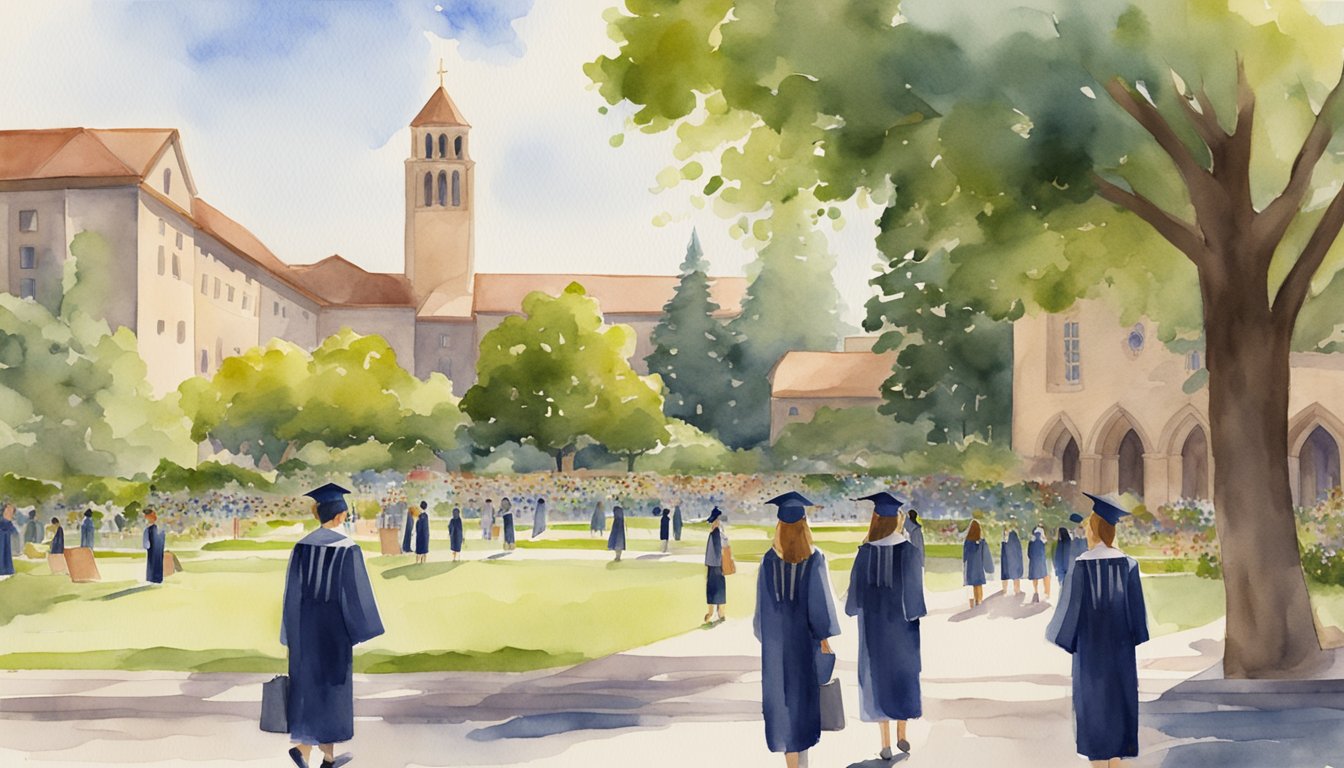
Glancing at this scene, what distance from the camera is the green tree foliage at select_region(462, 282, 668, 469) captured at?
63656 mm

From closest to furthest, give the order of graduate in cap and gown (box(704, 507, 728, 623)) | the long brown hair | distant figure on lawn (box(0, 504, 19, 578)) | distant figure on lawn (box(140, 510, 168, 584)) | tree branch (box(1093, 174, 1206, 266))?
the long brown hair → tree branch (box(1093, 174, 1206, 266)) → graduate in cap and gown (box(704, 507, 728, 623)) → distant figure on lawn (box(140, 510, 168, 584)) → distant figure on lawn (box(0, 504, 19, 578))

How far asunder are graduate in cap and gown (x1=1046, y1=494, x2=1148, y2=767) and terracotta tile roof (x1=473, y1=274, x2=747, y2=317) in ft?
309

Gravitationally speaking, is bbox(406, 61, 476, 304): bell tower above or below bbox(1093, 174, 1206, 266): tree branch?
above

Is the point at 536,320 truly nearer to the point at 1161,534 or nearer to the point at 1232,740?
the point at 1161,534

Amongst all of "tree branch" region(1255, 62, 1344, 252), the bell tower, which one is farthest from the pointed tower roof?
"tree branch" region(1255, 62, 1344, 252)

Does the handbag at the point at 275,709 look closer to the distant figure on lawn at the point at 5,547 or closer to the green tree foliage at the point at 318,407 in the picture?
the distant figure on lawn at the point at 5,547

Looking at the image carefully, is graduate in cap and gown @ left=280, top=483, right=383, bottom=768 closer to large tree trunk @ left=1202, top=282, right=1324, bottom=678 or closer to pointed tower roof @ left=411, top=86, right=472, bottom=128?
large tree trunk @ left=1202, top=282, right=1324, bottom=678

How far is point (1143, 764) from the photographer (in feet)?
31.7

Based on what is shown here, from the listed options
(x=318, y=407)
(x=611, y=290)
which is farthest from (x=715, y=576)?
(x=611, y=290)

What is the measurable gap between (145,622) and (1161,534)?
2198 cm

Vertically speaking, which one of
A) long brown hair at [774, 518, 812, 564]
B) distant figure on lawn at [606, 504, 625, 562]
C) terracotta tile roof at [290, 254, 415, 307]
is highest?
terracotta tile roof at [290, 254, 415, 307]

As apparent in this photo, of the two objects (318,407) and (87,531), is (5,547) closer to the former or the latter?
(87,531)

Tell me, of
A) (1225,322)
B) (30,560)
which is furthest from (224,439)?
(1225,322)

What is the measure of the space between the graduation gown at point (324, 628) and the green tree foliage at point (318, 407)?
5136 centimetres
